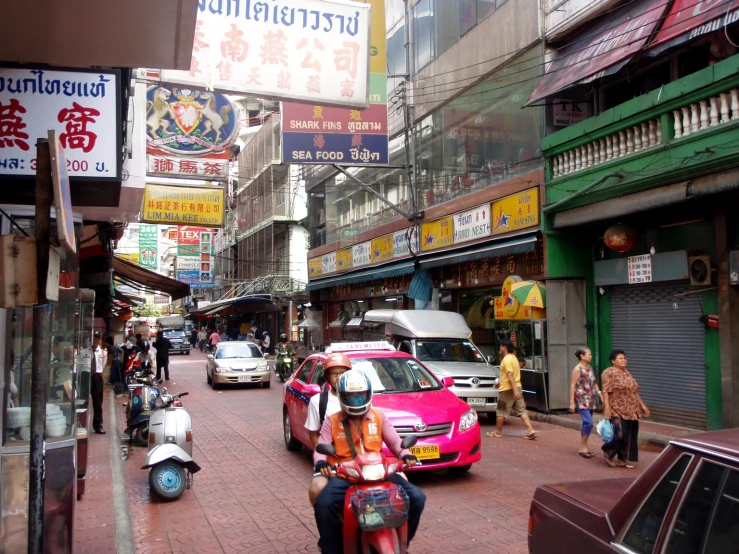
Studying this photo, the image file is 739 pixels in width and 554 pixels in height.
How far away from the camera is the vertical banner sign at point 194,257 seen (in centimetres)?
4484

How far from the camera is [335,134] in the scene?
16.9 metres

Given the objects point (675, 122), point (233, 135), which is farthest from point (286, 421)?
point (675, 122)

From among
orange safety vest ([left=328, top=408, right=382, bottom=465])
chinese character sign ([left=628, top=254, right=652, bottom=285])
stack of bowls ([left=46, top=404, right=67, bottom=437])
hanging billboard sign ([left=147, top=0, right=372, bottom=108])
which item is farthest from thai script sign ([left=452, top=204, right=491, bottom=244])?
orange safety vest ([left=328, top=408, right=382, bottom=465])

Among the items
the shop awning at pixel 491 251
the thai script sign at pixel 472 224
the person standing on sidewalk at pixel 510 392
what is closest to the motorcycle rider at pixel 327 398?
the person standing on sidewalk at pixel 510 392

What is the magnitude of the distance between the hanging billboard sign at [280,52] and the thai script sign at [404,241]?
14.7m

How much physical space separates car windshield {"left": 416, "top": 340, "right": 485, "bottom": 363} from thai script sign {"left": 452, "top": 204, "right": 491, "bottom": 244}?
3316 millimetres

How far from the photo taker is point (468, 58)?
61.4ft

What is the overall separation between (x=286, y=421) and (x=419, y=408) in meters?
3.28

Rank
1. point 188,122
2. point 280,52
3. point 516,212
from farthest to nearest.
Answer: point 516,212, point 188,122, point 280,52

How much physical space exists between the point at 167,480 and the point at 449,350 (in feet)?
26.9

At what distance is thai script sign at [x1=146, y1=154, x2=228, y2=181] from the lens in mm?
14211

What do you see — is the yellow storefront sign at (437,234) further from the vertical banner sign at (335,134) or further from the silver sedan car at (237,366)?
the silver sedan car at (237,366)

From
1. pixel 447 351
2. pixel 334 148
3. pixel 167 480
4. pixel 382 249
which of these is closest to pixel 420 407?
pixel 167 480

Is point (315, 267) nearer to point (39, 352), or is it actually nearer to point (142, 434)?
point (142, 434)
